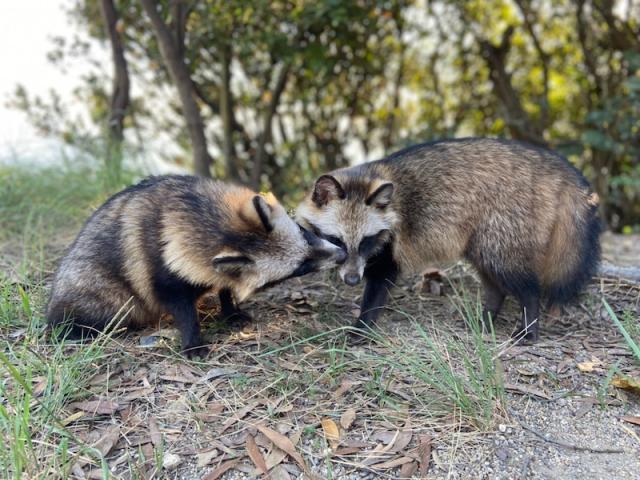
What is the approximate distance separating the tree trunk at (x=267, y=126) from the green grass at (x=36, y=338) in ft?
8.30

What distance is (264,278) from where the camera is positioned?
3.59 m

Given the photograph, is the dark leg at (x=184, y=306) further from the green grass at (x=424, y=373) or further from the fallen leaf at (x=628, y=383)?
the fallen leaf at (x=628, y=383)

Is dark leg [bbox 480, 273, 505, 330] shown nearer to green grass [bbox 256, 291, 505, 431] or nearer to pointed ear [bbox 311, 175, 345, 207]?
green grass [bbox 256, 291, 505, 431]

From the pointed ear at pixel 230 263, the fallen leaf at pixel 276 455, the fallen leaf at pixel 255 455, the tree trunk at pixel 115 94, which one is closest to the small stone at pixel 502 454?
the fallen leaf at pixel 276 455

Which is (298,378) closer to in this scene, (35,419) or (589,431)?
(35,419)

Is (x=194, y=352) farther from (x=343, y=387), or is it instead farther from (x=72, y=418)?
(x=343, y=387)

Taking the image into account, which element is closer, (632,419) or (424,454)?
(424,454)

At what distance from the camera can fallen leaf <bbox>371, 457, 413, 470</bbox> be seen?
276cm

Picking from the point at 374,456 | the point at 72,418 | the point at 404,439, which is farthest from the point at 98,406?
the point at 404,439

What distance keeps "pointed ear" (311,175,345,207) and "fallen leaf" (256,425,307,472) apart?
1848 millimetres

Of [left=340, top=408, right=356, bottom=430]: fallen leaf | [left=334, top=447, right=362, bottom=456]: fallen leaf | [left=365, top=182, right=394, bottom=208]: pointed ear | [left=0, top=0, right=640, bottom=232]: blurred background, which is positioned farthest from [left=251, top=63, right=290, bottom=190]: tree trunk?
[left=334, top=447, right=362, bottom=456]: fallen leaf

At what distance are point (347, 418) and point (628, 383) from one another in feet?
5.53

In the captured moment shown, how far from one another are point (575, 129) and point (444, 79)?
2.52m

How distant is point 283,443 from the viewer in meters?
2.90
